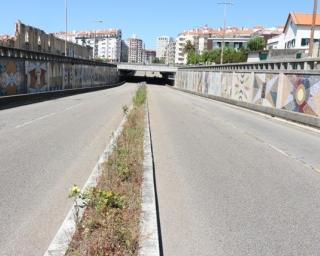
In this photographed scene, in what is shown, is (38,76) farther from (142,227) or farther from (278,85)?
(142,227)

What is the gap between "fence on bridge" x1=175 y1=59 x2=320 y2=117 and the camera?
22.2 meters

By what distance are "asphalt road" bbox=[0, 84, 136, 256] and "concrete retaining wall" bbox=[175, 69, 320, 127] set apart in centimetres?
994

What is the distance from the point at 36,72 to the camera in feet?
116

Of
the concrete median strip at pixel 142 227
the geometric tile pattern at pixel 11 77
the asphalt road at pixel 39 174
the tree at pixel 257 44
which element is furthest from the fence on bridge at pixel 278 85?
the tree at pixel 257 44

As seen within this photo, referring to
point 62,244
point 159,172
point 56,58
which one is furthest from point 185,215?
point 56,58

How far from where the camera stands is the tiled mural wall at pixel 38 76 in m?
29.0

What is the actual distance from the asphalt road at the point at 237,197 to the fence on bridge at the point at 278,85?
8309mm

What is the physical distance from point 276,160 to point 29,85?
2579cm

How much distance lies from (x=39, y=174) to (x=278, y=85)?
21.0 m

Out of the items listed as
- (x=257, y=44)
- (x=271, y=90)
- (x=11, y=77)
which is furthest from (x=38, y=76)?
(x=257, y=44)

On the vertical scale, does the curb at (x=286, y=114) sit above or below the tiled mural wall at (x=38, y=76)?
below

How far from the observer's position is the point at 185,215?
6.39m

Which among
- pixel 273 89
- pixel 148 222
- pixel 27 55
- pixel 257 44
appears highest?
pixel 257 44

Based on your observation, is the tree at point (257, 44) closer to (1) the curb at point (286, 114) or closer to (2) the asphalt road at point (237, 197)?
(1) the curb at point (286, 114)
